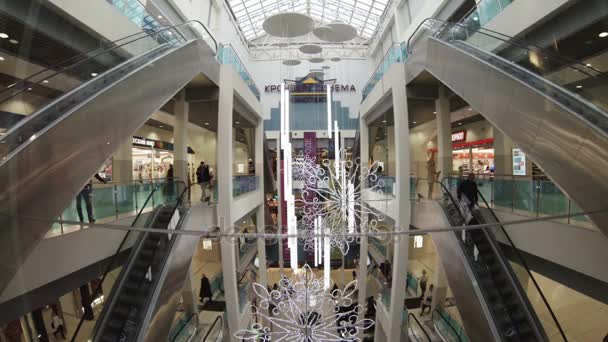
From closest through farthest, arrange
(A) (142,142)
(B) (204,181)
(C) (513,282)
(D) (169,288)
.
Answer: (C) (513,282) → (D) (169,288) → (B) (204,181) → (A) (142,142)

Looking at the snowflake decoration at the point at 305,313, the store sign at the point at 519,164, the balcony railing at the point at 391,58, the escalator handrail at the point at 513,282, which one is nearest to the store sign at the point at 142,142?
the snowflake decoration at the point at 305,313

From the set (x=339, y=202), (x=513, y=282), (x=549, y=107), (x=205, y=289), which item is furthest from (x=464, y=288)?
(x=205, y=289)

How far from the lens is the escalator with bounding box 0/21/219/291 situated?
2.53 meters

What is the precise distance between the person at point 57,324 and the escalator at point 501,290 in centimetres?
710

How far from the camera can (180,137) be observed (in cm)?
913

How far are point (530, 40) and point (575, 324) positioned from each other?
5.87 meters

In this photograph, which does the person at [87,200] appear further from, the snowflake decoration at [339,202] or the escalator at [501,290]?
the escalator at [501,290]

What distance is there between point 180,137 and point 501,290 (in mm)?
8417

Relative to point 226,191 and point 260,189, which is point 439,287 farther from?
point 260,189

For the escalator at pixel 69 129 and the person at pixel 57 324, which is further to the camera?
the person at pixel 57 324

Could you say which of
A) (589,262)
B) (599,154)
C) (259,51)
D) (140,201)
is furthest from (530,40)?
(259,51)

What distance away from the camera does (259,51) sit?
545 inches

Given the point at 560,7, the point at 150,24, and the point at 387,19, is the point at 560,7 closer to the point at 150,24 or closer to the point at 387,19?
the point at 150,24

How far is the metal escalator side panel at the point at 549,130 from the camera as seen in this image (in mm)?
3389
